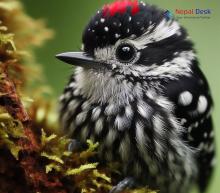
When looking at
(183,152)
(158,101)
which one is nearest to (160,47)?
(158,101)

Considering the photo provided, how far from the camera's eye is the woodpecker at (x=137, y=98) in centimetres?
167

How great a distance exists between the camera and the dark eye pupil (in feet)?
5.74

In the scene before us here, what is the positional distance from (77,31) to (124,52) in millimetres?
1777

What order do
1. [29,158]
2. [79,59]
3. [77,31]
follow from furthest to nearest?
[77,31]
[79,59]
[29,158]

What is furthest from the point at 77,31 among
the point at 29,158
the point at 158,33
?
the point at 29,158

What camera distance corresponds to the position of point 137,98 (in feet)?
5.66

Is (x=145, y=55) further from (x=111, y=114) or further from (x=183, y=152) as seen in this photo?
(x=183, y=152)

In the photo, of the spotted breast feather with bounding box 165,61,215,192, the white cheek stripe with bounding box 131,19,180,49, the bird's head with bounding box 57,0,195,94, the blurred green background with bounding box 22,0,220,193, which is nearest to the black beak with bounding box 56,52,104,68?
the bird's head with bounding box 57,0,195,94

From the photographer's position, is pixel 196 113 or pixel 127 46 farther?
pixel 196 113

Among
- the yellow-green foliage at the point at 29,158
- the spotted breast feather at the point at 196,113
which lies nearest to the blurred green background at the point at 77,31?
the spotted breast feather at the point at 196,113

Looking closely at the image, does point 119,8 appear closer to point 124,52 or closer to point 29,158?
point 124,52

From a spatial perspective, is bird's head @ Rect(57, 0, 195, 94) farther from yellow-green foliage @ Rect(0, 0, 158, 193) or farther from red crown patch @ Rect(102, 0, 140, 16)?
yellow-green foliage @ Rect(0, 0, 158, 193)

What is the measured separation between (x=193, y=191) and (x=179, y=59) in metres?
0.58

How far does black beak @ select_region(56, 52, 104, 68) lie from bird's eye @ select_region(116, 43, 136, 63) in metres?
0.07
